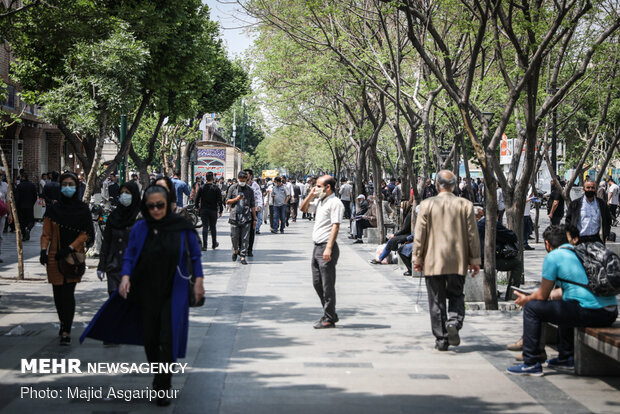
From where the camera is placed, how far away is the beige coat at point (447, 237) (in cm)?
751

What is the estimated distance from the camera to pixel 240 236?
15.7m

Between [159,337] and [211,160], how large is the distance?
46.3 metres

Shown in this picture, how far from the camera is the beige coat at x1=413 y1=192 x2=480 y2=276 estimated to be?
751cm

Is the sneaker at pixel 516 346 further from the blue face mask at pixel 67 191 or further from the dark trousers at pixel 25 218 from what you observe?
the dark trousers at pixel 25 218

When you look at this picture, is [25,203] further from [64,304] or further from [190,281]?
[190,281]

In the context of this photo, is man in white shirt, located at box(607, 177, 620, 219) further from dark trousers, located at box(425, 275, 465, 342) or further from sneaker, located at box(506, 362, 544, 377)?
sneaker, located at box(506, 362, 544, 377)

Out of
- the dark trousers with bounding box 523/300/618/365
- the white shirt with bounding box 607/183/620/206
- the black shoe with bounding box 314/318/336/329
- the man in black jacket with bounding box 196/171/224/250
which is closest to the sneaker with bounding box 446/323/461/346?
the dark trousers with bounding box 523/300/618/365

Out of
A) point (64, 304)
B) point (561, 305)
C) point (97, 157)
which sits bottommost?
point (64, 304)

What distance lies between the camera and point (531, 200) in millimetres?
21328

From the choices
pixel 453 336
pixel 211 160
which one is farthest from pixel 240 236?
pixel 211 160

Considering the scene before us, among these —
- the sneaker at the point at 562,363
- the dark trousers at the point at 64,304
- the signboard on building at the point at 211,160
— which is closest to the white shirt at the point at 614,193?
the sneaker at the point at 562,363

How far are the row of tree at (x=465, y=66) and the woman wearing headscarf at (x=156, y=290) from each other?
4959mm

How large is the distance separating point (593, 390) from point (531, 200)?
15725 millimetres

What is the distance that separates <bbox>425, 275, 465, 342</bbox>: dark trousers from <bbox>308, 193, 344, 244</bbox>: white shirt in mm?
1533
